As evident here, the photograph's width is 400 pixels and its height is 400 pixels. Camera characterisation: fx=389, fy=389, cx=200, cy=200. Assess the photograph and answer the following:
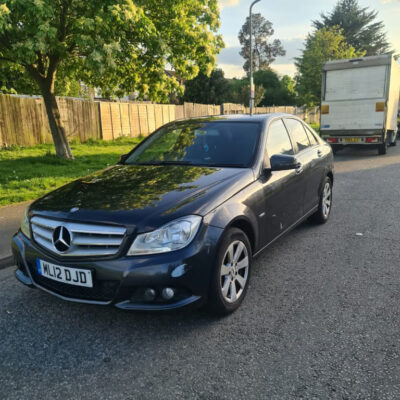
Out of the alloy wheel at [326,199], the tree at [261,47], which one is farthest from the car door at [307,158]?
the tree at [261,47]

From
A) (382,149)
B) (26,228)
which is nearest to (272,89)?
(382,149)

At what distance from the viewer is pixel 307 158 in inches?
190

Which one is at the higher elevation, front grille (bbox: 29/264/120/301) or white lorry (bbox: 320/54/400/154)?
white lorry (bbox: 320/54/400/154)

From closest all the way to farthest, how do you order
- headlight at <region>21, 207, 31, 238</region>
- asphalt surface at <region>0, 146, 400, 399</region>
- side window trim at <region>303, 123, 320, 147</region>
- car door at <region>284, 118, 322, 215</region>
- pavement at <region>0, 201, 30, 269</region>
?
asphalt surface at <region>0, 146, 400, 399</region> < headlight at <region>21, 207, 31, 238</region> < pavement at <region>0, 201, 30, 269</region> < car door at <region>284, 118, 322, 215</region> < side window trim at <region>303, 123, 320, 147</region>

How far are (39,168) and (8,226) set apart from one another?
468cm

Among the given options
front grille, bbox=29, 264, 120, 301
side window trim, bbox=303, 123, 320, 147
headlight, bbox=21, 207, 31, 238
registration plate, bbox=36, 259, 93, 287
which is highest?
side window trim, bbox=303, 123, 320, 147

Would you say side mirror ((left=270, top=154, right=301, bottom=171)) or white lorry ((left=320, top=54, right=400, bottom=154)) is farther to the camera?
white lorry ((left=320, top=54, right=400, bottom=154))

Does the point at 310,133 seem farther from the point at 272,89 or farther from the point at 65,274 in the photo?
the point at 272,89

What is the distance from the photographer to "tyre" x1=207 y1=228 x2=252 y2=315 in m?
2.86

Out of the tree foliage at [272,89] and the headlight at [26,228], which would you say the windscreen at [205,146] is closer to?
the headlight at [26,228]

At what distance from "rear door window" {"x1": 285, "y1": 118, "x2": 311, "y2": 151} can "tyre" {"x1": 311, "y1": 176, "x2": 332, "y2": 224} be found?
0.70m

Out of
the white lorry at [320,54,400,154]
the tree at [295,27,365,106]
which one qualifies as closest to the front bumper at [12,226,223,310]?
the white lorry at [320,54,400,154]

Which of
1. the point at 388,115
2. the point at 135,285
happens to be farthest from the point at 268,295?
the point at 388,115

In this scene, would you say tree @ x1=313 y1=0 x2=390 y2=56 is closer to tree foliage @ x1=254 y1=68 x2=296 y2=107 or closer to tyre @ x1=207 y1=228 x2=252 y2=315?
tree foliage @ x1=254 y1=68 x2=296 y2=107
